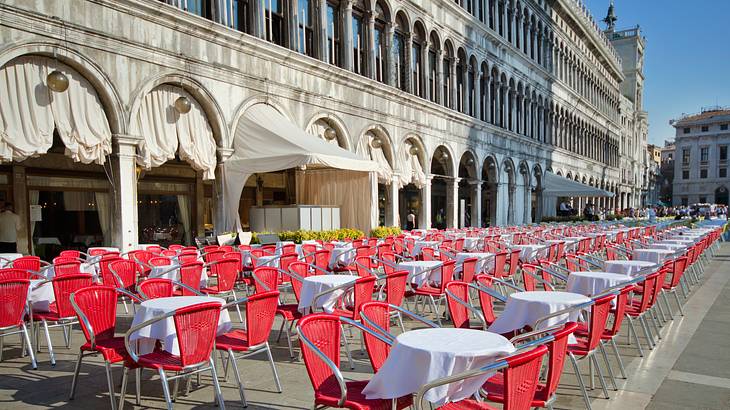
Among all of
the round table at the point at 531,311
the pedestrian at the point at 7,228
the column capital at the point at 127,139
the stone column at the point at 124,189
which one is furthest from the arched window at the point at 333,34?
the round table at the point at 531,311

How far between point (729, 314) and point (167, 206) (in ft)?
50.4

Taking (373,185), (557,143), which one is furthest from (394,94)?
(557,143)

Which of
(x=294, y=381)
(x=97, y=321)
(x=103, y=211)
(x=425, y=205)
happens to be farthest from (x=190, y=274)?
(x=425, y=205)

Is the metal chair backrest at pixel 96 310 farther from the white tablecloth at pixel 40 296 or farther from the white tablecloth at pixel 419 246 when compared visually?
the white tablecloth at pixel 419 246

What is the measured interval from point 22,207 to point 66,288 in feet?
33.4

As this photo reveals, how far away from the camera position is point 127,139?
1234cm

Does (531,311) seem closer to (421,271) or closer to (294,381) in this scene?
(294,381)

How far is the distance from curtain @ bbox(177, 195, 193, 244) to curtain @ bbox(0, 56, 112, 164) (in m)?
5.96

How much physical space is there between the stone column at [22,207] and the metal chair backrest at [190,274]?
9067mm

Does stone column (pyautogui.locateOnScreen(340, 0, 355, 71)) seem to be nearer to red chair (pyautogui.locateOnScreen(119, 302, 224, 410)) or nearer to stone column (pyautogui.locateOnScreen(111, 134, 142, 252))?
stone column (pyautogui.locateOnScreen(111, 134, 142, 252))

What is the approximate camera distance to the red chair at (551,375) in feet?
10.5

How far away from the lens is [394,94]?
72.1ft

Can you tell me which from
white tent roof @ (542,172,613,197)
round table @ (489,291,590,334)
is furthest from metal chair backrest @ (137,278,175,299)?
white tent roof @ (542,172,613,197)

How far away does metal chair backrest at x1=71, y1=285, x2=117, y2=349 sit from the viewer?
4367 millimetres
